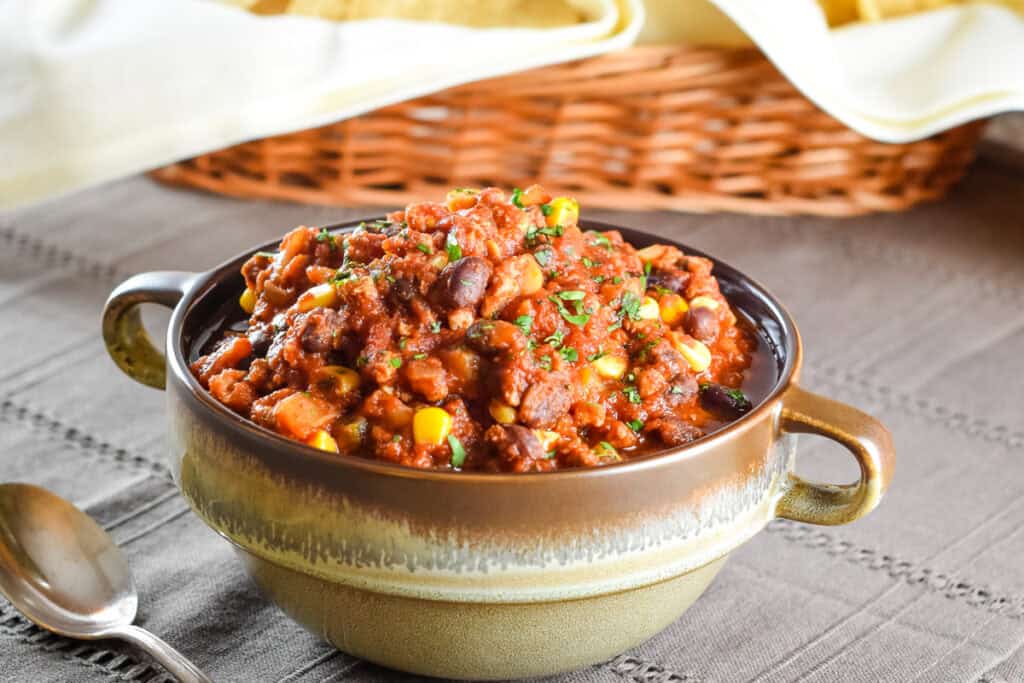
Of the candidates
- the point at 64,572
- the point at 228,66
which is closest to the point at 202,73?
the point at 228,66

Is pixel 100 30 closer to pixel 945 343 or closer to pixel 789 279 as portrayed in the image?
pixel 789 279

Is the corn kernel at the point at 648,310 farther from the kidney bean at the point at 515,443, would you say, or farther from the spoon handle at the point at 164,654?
the spoon handle at the point at 164,654

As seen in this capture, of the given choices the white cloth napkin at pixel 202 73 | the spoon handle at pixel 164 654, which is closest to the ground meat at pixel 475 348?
the spoon handle at pixel 164 654

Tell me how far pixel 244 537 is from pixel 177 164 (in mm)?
1982

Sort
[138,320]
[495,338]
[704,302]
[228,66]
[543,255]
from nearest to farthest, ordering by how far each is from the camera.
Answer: [495,338], [543,255], [704,302], [138,320], [228,66]

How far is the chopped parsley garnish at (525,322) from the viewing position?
1.53 metres

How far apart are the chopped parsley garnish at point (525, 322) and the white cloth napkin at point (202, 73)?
1.35m

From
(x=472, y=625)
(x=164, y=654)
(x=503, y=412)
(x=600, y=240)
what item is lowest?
(x=164, y=654)

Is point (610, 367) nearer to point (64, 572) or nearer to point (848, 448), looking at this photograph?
point (848, 448)

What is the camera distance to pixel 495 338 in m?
1.49

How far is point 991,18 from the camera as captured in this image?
10.1ft

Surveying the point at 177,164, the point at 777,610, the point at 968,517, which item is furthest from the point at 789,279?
the point at 177,164

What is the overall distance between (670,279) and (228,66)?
56.8 inches

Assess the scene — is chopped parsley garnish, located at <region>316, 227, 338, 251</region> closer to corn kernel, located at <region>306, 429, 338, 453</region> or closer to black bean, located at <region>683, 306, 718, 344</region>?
corn kernel, located at <region>306, 429, 338, 453</region>
